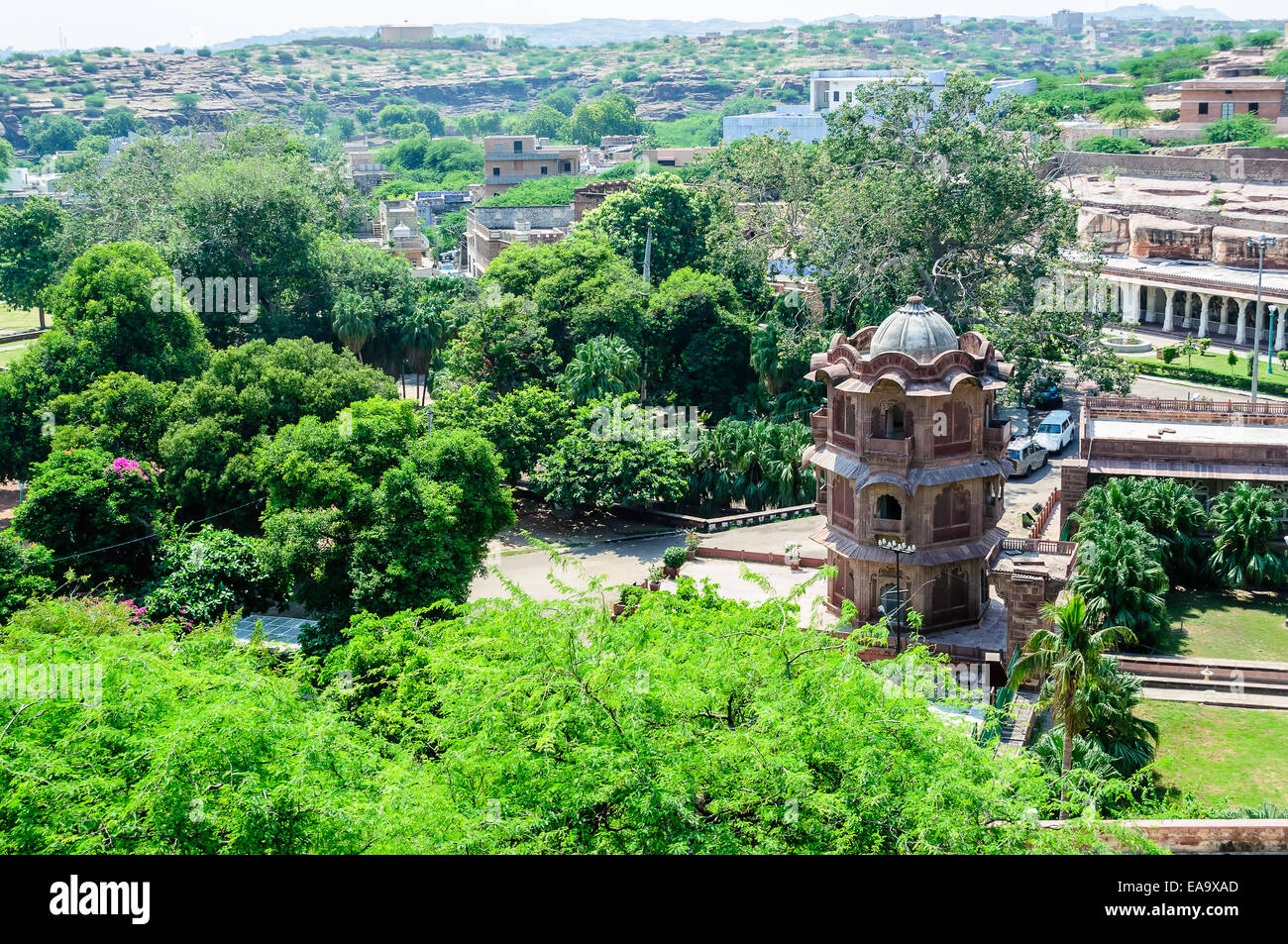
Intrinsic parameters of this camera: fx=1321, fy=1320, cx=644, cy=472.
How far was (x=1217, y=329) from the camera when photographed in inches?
3278

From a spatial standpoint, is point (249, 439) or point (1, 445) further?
point (1, 445)

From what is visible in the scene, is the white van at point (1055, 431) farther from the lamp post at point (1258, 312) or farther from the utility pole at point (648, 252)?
the utility pole at point (648, 252)

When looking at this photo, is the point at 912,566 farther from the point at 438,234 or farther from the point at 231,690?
the point at 438,234

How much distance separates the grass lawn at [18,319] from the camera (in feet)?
345

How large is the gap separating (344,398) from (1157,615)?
32.3 metres

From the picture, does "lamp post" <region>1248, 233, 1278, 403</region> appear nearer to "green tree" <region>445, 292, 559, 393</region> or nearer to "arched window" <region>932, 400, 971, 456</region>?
"arched window" <region>932, 400, 971, 456</region>

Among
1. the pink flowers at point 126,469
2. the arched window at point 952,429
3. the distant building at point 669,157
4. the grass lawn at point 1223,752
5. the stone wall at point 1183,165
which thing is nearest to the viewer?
the grass lawn at point 1223,752

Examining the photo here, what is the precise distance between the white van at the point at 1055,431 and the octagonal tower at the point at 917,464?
19.7 m

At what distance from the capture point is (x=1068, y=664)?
101 feet

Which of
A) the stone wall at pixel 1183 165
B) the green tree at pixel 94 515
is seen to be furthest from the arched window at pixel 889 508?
the stone wall at pixel 1183 165

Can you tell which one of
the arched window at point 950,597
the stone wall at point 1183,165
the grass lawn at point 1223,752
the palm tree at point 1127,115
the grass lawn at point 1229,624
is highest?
the palm tree at point 1127,115

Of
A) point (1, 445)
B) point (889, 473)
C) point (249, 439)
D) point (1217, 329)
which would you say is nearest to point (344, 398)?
point (249, 439)

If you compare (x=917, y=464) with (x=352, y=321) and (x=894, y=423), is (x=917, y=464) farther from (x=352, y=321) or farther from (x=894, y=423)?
(x=352, y=321)

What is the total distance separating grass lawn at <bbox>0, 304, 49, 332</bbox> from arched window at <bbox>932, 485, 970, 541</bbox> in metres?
85.1
